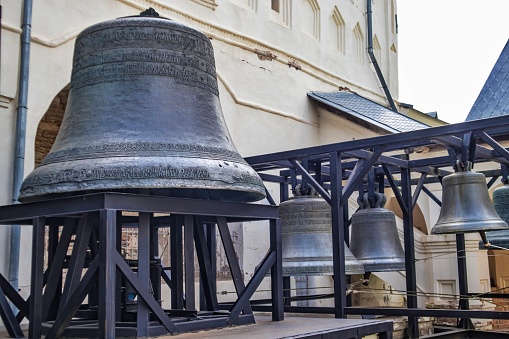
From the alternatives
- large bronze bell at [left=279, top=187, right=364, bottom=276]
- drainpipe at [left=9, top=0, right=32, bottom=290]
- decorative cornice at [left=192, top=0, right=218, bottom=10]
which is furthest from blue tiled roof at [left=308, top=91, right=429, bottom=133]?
drainpipe at [left=9, top=0, right=32, bottom=290]

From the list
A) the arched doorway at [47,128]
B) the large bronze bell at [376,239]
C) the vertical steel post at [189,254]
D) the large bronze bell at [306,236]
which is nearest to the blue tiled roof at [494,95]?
the large bronze bell at [376,239]

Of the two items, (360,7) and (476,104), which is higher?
(360,7)

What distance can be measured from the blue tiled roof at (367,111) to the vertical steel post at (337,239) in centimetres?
402

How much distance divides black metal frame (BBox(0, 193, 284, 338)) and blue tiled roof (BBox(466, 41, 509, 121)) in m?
9.79

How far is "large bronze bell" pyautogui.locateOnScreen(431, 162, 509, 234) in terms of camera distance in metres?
6.07

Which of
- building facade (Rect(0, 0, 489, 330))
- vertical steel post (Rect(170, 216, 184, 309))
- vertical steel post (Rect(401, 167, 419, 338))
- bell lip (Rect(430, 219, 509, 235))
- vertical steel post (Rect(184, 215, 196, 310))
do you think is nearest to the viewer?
vertical steel post (Rect(184, 215, 196, 310))

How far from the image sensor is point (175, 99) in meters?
4.34

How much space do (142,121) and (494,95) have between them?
11092mm

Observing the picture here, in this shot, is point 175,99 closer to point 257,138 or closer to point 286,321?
point 286,321

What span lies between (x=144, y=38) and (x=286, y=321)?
2062mm

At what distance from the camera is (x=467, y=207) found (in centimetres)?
617

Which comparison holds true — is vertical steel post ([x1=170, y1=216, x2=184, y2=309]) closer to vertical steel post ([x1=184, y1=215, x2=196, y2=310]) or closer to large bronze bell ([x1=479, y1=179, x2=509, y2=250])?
vertical steel post ([x1=184, y1=215, x2=196, y2=310])

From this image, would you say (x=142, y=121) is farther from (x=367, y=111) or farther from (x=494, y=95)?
(x=494, y=95)

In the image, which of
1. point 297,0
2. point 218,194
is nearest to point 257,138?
point 297,0
